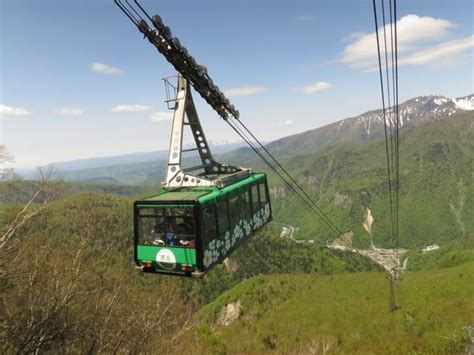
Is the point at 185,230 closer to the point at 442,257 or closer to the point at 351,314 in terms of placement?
the point at 351,314

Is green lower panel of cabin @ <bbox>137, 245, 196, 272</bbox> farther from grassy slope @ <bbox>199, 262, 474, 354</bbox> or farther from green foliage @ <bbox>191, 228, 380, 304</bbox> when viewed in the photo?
green foliage @ <bbox>191, 228, 380, 304</bbox>

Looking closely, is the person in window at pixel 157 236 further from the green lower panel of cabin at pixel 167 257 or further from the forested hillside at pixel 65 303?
the forested hillside at pixel 65 303

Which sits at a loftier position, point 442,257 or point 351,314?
point 351,314

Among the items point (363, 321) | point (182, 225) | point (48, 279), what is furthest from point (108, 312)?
point (363, 321)

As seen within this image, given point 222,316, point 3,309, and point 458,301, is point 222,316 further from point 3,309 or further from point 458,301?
point 3,309

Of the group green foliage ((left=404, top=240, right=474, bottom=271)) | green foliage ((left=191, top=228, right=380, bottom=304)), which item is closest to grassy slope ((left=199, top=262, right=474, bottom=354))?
green foliage ((left=191, top=228, right=380, bottom=304))

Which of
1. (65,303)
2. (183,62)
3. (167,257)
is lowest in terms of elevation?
(65,303)

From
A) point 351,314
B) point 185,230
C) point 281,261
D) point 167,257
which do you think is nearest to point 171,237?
point 185,230
